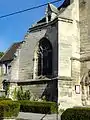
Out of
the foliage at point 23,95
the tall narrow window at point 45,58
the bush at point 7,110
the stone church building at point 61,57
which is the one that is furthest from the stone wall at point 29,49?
the bush at point 7,110

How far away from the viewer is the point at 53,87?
31453 mm

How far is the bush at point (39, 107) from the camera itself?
27323 mm

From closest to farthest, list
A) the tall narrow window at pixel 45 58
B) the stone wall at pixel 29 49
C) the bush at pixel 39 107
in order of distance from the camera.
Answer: the bush at pixel 39 107 < the tall narrow window at pixel 45 58 < the stone wall at pixel 29 49

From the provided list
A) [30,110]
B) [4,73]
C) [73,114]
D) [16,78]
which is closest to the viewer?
[73,114]

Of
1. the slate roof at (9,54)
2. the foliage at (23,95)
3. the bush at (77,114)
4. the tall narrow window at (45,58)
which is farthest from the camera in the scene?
the slate roof at (9,54)

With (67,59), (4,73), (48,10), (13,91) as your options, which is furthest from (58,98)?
(4,73)

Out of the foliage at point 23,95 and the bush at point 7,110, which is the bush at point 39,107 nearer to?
the foliage at point 23,95

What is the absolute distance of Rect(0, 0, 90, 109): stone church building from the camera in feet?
102

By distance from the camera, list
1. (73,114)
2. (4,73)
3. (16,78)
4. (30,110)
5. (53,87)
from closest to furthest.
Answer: (73,114) < (30,110) < (53,87) < (16,78) < (4,73)

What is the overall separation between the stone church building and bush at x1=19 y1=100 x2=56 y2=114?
2.34 meters

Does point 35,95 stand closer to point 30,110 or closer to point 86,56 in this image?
point 30,110

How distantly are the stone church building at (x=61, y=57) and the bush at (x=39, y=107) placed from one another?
7.67 ft

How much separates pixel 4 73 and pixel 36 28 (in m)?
18.0

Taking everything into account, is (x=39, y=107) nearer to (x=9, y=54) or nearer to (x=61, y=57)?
(x=61, y=57)
